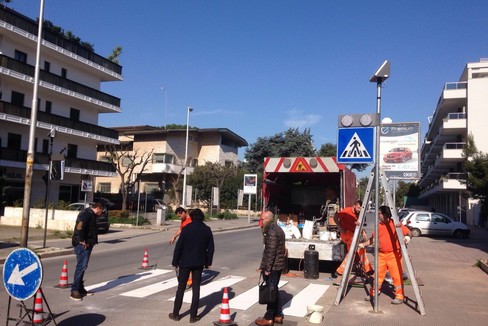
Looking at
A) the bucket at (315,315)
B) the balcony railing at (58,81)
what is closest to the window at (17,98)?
the balcony railing at (58,81)

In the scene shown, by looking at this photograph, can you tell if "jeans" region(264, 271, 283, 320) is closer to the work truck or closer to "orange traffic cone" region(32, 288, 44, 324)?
"orange traffic cone" region(32, 288, 44, 324)

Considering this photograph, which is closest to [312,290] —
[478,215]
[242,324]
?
[242,324]

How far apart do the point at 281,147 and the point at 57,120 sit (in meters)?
32.6

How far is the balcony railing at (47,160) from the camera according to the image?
110 ft

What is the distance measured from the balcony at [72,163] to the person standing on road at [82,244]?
27.8 meters

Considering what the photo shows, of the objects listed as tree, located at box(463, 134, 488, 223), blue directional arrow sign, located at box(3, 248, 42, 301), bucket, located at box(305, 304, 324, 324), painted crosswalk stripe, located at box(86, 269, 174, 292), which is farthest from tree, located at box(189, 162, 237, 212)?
blue directional arrow sign, located at box(3, 248, 42, 301)

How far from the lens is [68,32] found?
166 ft

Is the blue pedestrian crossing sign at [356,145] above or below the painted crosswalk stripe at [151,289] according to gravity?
above

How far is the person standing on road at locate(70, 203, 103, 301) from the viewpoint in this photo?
8648 mm

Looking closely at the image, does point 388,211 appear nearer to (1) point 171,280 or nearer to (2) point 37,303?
(1) point 171,280

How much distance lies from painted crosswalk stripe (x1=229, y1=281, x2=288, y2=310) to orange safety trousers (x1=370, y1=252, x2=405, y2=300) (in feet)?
7.97

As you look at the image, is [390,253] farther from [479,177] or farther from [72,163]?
[72,163]

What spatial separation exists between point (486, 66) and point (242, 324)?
48289 mm

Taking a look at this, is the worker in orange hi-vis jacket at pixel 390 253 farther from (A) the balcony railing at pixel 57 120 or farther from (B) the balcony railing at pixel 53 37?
(B) the balcony railing at pixel 53 37
